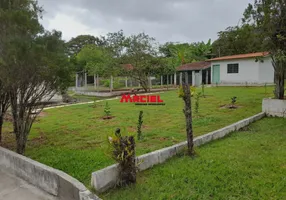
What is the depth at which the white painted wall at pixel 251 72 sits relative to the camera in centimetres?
2098

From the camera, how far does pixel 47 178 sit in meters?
3.77

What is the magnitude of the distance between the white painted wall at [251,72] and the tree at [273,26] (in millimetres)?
12479

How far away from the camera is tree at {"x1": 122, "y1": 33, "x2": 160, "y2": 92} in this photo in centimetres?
2117

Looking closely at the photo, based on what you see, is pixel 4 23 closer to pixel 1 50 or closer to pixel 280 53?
pixel 1 50

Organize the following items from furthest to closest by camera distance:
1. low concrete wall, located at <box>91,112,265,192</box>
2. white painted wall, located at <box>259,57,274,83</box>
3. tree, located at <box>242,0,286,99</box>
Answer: white painted wall, located at <box>259,57,274,83</box> < tree, located at <box>242,0,286,99</box> < low concrete wall, located at <box>91,112,265,192</box>

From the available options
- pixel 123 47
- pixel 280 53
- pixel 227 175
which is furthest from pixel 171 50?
pixel 227 175

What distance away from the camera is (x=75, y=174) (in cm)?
409

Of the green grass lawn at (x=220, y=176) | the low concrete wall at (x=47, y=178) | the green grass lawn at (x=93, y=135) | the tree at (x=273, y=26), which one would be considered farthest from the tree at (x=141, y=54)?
the low concrete wall at (x=47, y=178)

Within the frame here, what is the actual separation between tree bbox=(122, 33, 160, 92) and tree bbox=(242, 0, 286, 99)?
1263 cm

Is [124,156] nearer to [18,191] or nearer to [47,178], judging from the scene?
[47,178]

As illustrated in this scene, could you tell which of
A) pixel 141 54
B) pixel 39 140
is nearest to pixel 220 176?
pixel 39 140

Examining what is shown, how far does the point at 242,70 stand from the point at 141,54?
31.7 ft

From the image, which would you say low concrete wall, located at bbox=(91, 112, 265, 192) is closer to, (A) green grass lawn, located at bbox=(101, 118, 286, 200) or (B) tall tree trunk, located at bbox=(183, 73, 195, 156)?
(A) green grass lawn, located at bbox=(101, 118, 286, 200)

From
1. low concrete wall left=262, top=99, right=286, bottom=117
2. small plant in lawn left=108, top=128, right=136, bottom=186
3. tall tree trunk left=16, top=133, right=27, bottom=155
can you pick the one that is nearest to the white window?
low concrete wall left=262, top=99, right=286, bottom=117
